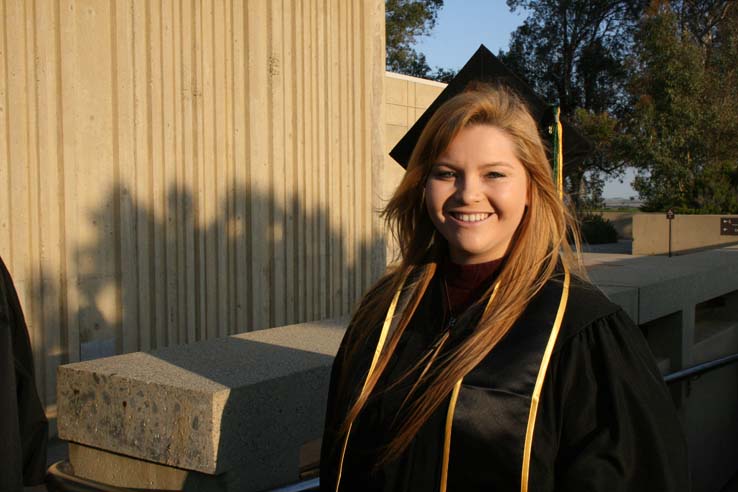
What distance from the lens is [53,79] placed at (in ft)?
16.0

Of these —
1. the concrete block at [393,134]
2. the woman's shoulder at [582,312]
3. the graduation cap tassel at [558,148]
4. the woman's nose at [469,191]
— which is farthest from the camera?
the concrete block at [393,134]

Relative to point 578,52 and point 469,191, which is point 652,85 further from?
point 469,191

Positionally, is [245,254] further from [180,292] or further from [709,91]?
[709,91]

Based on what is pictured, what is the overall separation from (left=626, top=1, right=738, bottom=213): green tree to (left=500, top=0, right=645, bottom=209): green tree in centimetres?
1103

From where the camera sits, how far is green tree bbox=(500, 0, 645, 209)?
3891 cm

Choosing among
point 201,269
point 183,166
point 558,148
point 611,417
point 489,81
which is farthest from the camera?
point 201,269

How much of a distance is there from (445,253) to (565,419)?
66 cm

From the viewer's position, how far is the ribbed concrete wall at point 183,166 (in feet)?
15.8

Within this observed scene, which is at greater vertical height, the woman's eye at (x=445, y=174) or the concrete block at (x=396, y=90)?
the concrete block at (x=396, y=90)

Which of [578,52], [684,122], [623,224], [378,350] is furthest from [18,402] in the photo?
[578,52]

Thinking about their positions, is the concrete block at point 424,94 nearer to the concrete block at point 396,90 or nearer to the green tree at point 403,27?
the concrete block at point 396,90

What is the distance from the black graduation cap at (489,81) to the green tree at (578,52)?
118ft

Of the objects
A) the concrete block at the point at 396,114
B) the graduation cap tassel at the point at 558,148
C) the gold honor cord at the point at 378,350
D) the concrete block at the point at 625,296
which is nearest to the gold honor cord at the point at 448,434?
the gold honor cord at the point at 378,350

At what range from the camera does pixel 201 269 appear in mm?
5988
